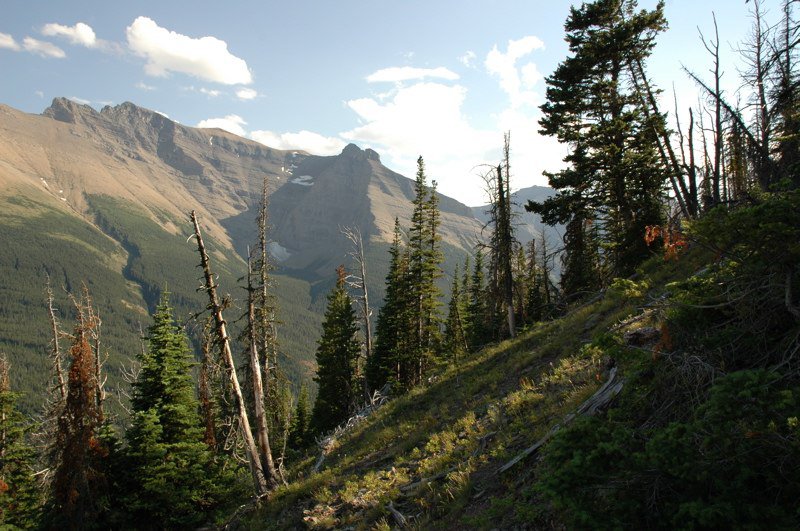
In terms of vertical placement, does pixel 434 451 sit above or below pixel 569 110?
below

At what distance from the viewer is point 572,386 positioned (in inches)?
380

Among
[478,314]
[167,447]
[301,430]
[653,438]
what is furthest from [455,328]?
[653,438]

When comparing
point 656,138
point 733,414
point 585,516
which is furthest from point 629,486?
point 656,138

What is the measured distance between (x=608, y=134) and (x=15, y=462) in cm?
3302

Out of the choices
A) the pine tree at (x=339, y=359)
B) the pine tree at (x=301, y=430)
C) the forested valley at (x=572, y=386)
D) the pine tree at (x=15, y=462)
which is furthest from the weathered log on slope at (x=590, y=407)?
the pine tree at (x=301, y=430)

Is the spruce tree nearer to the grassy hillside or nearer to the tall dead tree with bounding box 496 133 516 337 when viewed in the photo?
the grassy hillside

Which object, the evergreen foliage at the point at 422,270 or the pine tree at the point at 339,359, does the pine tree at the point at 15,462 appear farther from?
the evergreen foliage at the point at 422,270

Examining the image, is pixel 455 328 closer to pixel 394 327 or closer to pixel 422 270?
pixel 394 327

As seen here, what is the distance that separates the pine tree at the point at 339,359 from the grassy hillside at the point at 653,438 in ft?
83.7

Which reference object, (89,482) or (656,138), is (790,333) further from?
(89,482)

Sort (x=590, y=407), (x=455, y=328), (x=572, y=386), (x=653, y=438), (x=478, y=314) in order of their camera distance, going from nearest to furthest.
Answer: (x=653, y=438), (x=590, y=407), (x=572, y=386), (x=455, y=328), (x=478, y=314)

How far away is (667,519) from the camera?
3.53 meters

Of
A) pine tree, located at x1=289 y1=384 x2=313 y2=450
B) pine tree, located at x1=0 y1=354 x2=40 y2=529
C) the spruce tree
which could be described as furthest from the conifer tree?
pine tree, located at x1=0 y1=354 x2=40 y2=529

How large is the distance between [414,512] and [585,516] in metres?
5.46
